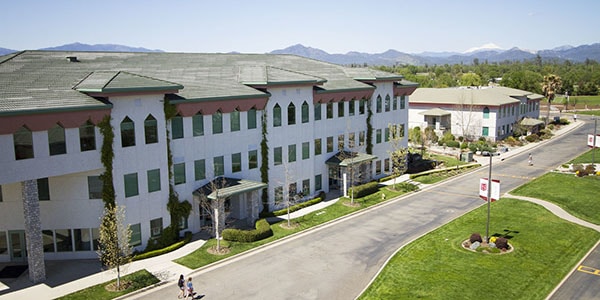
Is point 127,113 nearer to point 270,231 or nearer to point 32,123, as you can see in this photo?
point 32,123

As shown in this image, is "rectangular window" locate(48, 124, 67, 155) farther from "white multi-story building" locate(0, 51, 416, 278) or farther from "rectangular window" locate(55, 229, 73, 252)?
"rectangular window" locate(55, 229, 73, 252)

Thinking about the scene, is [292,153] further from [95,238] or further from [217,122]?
[95,238]

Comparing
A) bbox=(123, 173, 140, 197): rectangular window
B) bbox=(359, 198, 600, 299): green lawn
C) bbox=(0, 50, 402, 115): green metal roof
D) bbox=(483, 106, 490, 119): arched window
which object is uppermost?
bbox=(0, 50, 402, 115): green metal roof

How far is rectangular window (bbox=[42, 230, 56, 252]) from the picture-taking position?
36219 mm

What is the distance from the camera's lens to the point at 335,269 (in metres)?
35.1

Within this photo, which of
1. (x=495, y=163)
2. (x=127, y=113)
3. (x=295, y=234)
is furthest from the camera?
(x=495, y=163)

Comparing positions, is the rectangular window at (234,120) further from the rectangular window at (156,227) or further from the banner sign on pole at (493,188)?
the banner sign on pole at (493,188)

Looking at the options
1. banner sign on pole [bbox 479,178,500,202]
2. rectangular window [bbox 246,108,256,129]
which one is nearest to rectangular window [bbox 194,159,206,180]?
rectangular window [bbox 246,108,256,129]

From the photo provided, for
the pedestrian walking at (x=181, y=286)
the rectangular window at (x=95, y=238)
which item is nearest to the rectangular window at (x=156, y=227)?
the rectangular window at (x=95, y=238)

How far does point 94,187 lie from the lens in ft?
118

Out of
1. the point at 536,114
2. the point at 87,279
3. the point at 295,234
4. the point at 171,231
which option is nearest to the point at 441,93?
the point at 536,114

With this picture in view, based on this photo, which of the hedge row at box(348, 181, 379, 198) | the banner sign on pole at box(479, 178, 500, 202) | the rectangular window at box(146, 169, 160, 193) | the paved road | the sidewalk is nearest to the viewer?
the sidewalk

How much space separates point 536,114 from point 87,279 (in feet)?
349

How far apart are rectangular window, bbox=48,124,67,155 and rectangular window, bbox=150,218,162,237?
916cm
